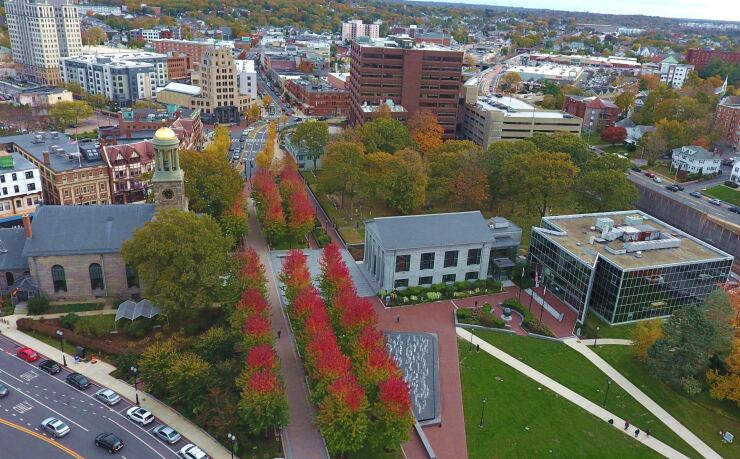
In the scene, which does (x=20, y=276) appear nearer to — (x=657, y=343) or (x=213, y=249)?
(x=213, y=249)

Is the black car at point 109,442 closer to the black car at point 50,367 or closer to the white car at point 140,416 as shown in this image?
the white car at point 140,416

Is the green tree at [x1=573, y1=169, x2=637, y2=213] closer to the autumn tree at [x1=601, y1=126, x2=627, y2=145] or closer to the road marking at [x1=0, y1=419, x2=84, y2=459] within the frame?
the autumn tree at [x1=601, y1=126, x2=627, y2=145]

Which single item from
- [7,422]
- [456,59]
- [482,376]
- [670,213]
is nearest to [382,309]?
[482,376]

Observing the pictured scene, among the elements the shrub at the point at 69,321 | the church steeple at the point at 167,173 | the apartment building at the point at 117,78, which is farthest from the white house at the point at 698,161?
the apartment building at the point at 117,78

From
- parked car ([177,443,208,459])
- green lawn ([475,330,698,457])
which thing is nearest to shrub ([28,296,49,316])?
parked car ([177,443,208,459])

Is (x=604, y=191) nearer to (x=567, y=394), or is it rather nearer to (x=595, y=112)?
(x=567, y=394)
